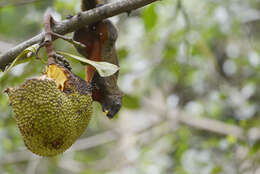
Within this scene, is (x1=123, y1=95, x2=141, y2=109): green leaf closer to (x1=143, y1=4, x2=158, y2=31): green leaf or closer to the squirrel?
(x1=143, y1=4, x2=158, y2=31): green leaf

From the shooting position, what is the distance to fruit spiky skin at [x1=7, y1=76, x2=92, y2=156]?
2.96 feet

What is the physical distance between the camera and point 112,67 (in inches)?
38.0

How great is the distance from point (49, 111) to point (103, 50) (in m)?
0.36

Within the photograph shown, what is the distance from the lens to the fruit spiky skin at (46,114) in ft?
2.96

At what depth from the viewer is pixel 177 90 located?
4.38m

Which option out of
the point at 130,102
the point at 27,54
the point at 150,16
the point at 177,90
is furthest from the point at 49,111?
the point at 177,90

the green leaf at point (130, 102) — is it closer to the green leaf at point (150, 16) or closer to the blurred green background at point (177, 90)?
the blurred green background at point (177, 90)

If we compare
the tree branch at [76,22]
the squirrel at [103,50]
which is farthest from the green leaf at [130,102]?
the tree branch at [76,22]

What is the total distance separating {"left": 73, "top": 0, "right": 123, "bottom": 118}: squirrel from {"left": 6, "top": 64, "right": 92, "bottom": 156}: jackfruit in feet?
0.62

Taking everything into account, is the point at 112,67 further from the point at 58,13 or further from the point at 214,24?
the point at 214,24

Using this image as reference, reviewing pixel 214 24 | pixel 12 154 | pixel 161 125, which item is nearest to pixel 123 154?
pixel 161 125

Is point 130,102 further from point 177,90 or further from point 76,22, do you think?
point 177,90

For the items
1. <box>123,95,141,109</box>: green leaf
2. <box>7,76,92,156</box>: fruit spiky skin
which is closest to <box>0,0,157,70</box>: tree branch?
<box>7,76,92,156</box>: fruit spiky skin

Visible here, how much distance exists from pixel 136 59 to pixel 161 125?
74 cm
